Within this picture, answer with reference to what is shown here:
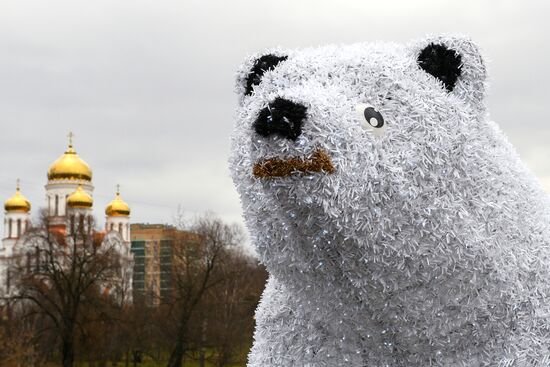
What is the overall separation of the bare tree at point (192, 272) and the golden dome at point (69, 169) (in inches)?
1024

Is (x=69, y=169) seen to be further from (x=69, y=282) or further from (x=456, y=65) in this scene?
(x=456, y=65)

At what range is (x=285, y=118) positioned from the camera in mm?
2588

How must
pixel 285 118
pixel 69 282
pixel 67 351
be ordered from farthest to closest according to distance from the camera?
pixel 69 282, pixel 67 351, pixel 285 118

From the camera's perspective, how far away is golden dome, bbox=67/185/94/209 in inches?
1778

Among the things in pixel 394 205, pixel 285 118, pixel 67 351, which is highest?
pixel 67 351

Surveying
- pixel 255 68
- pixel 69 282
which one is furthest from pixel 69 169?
pixel 255 68

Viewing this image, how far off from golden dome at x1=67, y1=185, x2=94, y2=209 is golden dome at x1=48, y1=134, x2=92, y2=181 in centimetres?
270

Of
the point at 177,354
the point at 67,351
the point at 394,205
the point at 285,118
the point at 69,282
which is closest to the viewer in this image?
the point at 285,118

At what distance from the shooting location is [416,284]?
2943mm

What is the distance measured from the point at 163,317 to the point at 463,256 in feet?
71.5

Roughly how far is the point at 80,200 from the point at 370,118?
44.5 meters

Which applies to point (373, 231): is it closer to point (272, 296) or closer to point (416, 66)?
point (416, 66)

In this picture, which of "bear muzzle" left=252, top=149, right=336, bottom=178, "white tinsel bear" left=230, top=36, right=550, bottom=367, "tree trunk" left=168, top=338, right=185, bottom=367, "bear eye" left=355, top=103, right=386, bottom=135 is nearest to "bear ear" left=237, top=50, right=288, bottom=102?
"white tinsel bear" left=230, top=36, right=550, bottom=367

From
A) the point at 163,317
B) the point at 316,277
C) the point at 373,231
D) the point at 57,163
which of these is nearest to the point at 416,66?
the point at 373,231
